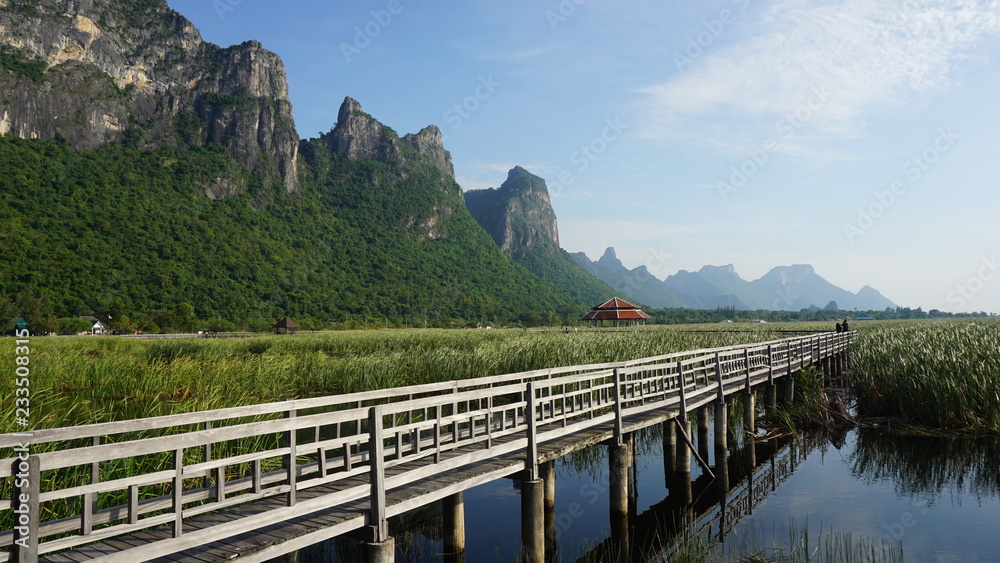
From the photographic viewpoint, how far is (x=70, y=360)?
12148 millimetres

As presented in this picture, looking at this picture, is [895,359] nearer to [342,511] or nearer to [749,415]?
[749,415]

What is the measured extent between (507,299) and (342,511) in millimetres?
Result: 118982

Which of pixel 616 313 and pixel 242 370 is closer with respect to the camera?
pixel 242 370

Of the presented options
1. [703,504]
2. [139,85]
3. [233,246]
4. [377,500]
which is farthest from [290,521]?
[139,85]

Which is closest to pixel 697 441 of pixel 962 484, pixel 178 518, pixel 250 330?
pixel 962 484

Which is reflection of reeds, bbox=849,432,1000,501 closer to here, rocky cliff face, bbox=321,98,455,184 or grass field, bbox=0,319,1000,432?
grass field, bbox=0,319,1000,432

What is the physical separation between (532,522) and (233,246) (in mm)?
98865

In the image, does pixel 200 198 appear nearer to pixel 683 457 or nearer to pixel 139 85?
pixel 139 85

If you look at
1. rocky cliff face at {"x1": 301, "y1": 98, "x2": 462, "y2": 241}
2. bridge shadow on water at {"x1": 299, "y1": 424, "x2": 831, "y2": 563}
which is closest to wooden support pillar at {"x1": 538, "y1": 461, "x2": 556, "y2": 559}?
bridge shadow on water at {"x1": 299, "y1": 424, "x2": 831, "y2": 563}

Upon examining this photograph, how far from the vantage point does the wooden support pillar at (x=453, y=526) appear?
7707 mm

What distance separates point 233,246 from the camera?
95250mm

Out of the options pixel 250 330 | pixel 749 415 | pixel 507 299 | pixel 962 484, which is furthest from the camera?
pixel 507 299

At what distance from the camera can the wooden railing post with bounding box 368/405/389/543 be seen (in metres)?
5.21

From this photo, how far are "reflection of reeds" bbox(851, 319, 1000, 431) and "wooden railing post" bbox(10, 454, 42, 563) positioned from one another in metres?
17.6
